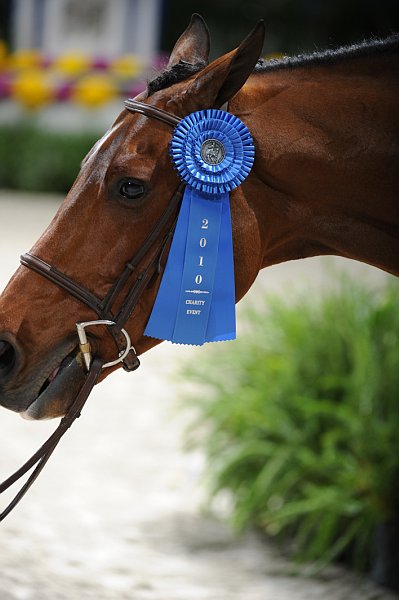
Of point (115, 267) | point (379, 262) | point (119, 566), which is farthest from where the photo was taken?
point (119, 566)

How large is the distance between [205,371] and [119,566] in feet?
3.93

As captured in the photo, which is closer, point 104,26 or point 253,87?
point 253,87

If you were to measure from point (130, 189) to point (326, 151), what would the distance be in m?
0.50

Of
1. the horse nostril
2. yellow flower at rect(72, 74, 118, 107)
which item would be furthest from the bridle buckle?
yellow flower at rect(72, 74, 118, 107)

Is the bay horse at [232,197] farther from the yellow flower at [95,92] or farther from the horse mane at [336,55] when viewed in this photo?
the yellow flower at [95,92]

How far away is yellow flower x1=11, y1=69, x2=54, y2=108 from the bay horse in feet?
48.9

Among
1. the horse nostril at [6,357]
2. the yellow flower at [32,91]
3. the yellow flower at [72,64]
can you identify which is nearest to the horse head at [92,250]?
the horse nostril at [6,357]

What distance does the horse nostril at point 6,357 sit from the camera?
207 cm

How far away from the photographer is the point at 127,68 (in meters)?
16.9

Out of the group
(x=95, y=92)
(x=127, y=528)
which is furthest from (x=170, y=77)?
(x=95, y=92)

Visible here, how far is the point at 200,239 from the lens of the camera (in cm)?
213

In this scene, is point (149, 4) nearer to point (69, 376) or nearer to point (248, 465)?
point (248, 465)

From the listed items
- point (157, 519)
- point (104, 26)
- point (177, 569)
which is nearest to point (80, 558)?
point (177, 569)

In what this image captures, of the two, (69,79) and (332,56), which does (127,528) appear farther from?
(69,79)
